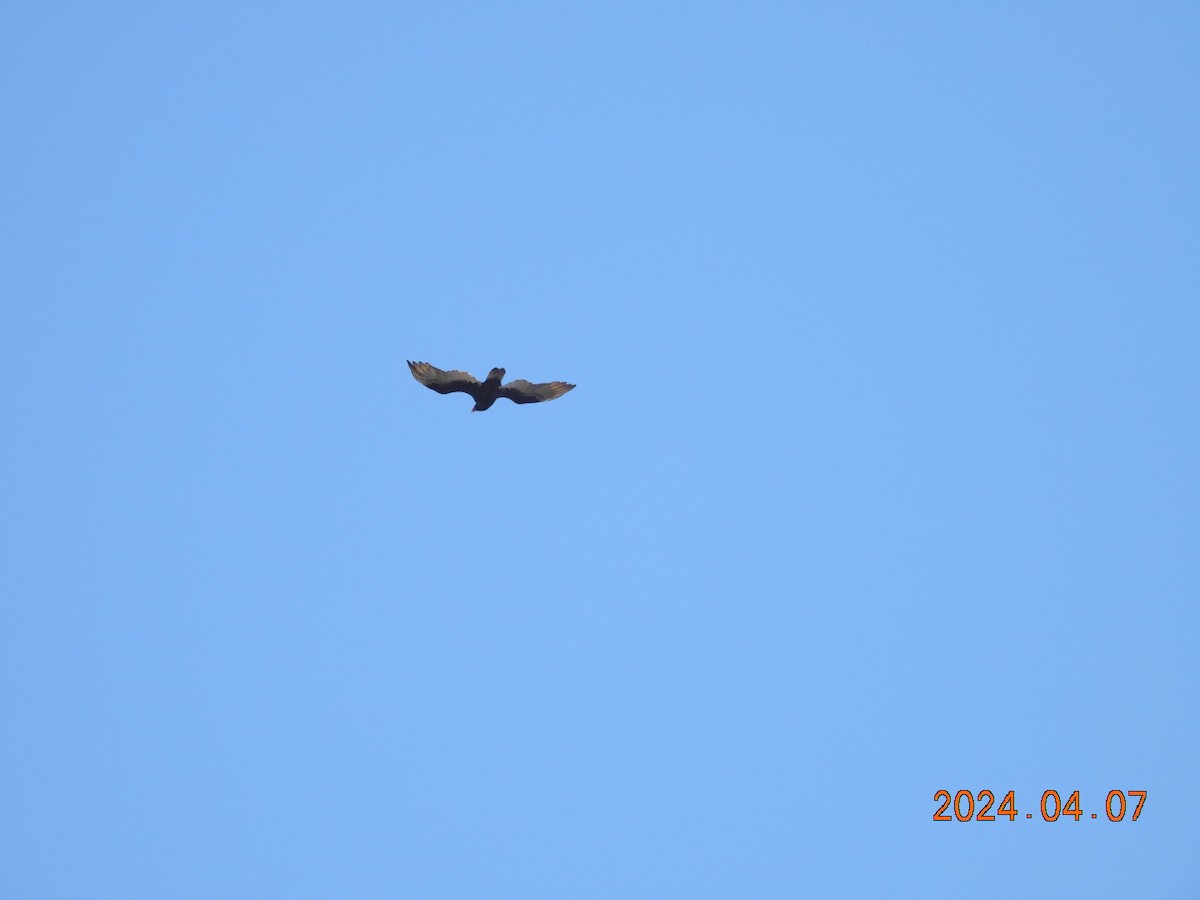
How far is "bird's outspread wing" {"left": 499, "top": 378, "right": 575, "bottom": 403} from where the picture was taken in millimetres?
35625

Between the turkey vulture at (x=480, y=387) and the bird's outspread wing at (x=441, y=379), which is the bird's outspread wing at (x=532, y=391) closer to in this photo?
the turkey vulture at (x=480, y=387)

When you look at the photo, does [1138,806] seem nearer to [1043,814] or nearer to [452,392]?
[1043,814]

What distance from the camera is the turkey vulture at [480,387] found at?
116 feet

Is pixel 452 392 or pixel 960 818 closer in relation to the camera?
pixel 452 392

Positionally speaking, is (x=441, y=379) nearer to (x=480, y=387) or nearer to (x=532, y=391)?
(x=480, y=387)

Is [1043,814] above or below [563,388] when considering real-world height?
below

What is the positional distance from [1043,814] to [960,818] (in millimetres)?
2506

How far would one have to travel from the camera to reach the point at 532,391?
3584 cm

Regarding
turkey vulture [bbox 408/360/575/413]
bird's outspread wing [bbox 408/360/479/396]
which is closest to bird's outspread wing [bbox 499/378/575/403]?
turkey vulture [bbox 408/360/575/413]

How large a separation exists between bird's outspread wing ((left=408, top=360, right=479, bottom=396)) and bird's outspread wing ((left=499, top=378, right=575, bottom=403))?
0.85 metres

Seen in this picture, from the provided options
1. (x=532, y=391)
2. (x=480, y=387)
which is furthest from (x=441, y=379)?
(x=532, y=391)

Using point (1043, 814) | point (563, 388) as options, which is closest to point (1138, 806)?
point (1043, 814)

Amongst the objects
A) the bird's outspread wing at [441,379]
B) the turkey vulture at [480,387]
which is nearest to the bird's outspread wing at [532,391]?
the turkey vulture at [480,387]

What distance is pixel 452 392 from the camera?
3594 centimetres
